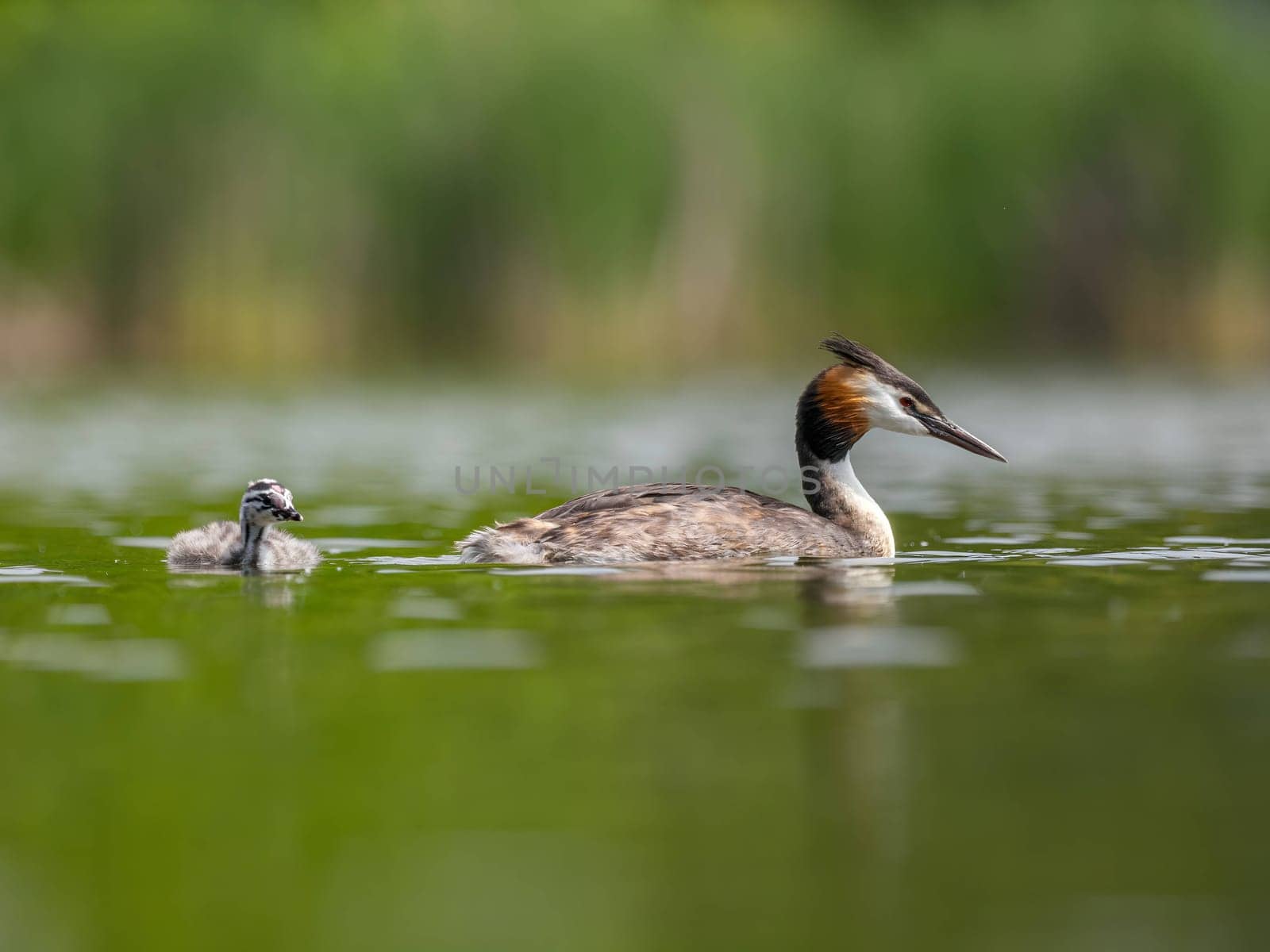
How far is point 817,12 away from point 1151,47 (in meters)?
8.87

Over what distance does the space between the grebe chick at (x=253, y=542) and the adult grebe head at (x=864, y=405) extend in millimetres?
2536

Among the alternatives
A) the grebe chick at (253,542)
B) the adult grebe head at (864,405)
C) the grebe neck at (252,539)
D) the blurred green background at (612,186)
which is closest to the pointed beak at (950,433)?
the adult grebe head at (864,405)

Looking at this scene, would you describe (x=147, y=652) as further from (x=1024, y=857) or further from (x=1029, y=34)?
(x=1029, y=34)

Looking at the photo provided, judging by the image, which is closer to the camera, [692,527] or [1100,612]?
[1100,612]

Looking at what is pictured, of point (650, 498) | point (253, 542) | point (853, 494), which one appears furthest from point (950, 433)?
point (253, 542)

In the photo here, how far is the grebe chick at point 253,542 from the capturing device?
8.84 m

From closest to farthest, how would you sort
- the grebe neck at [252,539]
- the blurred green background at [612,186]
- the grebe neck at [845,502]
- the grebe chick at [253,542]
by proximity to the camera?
1. the grebe chick at [253,542]
2. the grebe neck at [252,539]
3. the grebe neck at [845,502]
4. the blurred green background at [612,186]

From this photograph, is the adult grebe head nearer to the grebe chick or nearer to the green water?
the green water

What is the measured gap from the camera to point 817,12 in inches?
1528

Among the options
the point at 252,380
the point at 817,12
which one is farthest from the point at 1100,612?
the point at 817,12

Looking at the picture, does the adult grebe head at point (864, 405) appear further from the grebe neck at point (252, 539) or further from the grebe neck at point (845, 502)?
the grebe neck at point (252, 539)

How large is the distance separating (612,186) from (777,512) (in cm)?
1947

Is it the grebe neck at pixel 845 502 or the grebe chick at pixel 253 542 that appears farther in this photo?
the grebe neck at pixel 845 502

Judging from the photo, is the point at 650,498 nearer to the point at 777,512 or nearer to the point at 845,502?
the point at 777,512
